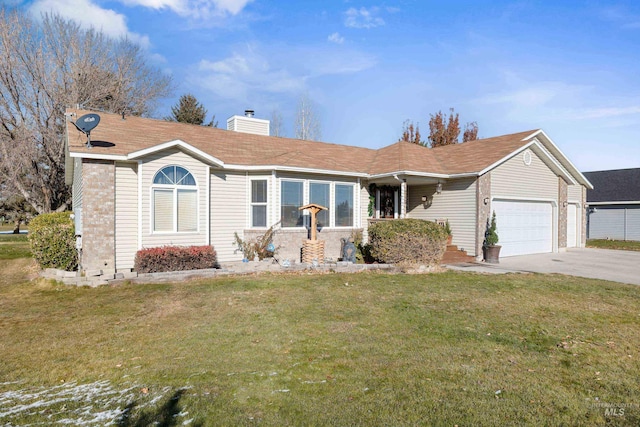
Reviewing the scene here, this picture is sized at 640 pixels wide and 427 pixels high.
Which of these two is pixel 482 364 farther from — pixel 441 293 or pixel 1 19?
pixel 1 19

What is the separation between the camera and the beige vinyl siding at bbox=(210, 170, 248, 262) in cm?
1157

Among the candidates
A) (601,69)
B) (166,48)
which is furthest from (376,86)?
(166,48)

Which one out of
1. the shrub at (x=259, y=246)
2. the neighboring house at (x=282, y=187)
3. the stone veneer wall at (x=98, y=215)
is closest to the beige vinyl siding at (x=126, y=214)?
the neighboring house at (x=282, y=187)

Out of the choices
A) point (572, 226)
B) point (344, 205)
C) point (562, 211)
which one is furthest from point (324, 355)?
point (572, 226)

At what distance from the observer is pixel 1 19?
18781 mm

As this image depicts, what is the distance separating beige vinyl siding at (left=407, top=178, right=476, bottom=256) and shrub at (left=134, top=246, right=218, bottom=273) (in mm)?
9033

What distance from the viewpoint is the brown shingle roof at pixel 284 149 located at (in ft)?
35.5

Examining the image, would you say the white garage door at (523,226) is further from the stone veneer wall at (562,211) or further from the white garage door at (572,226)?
the white garage door at (572,226)

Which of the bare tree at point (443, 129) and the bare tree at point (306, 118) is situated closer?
the bare tree at point (306, 118)

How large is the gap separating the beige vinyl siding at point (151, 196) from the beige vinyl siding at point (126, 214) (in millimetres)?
311

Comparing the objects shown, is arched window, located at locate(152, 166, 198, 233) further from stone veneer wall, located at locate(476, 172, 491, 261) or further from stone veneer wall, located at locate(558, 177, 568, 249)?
stone veneer wall, located at locate(558, 177, 568, 249)

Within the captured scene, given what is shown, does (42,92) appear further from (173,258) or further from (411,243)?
(411,243)

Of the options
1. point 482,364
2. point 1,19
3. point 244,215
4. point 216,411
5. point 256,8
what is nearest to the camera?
point 216,411

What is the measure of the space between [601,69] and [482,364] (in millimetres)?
13892
